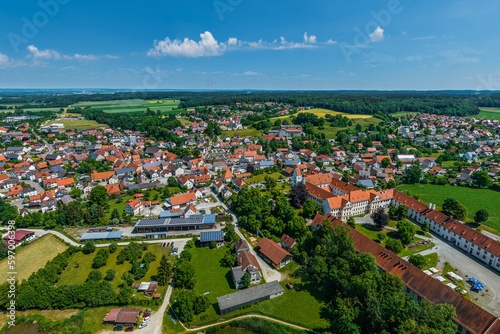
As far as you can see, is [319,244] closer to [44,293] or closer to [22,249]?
[44,293]

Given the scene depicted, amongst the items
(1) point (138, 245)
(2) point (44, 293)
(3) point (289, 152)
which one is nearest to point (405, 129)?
(3) point (289, 152)

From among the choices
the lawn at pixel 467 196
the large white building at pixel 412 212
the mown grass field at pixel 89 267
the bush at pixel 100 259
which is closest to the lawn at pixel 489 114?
the lawn at pixel 467 196

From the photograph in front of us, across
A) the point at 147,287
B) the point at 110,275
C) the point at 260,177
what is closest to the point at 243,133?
the point at 260,177

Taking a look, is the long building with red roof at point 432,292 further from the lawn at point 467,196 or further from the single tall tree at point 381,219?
the lawn at point 467,196

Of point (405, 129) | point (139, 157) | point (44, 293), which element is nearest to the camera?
point (44, 293)

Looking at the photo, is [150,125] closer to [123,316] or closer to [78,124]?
[78,124]

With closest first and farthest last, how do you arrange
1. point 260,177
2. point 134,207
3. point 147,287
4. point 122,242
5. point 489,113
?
point 147,287
point 122,242
point 134,207
point 260,177
point 489,113
